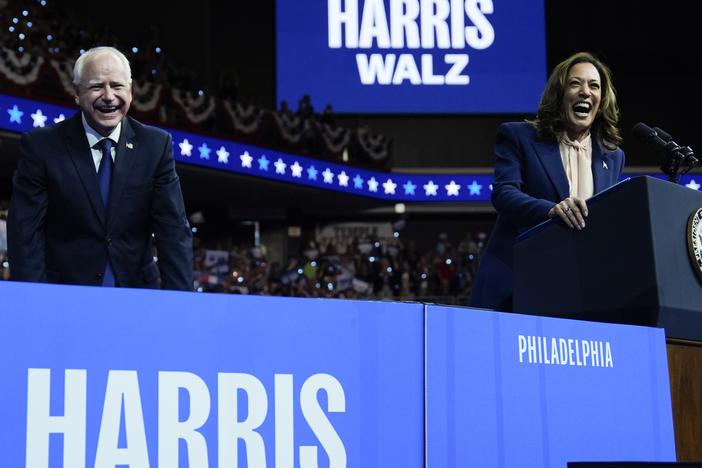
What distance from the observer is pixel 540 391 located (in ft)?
5.21

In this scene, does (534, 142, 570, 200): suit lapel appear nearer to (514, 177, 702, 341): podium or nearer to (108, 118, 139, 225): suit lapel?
(514, 177, 702, 341): podium

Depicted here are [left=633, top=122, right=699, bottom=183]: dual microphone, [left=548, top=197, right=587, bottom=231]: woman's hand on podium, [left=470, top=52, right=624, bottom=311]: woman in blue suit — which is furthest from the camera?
[left=470, top=52, right=624, bottom=311]: woman in blue suit

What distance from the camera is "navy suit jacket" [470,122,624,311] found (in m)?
2.48

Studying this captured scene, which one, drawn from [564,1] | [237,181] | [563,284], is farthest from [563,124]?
[564,1]

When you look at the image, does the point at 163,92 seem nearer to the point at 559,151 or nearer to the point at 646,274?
the point at 559,151

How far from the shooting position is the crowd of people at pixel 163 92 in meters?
9.45

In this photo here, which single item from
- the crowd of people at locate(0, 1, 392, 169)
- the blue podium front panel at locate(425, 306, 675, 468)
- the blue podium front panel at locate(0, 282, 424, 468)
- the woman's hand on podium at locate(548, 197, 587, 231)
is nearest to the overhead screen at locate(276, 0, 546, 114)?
the crowd of people at locate(0, 1, 392, 169)

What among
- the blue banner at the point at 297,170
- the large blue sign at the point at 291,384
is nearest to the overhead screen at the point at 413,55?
the blue banner at the point at 297,170

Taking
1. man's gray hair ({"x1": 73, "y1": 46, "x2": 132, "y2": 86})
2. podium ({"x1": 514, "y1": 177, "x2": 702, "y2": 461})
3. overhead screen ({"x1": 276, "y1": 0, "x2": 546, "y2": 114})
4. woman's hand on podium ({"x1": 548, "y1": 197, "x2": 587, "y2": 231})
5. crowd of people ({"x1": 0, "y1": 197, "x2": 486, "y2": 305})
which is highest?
overhead screen ({"x1": 276, "y1": 0, "x2": 546, "y2": 114})

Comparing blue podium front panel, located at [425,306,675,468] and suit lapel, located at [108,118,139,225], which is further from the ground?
suit lapel, located at [108,118,139,225]

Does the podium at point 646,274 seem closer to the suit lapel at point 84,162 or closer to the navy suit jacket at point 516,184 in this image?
the navy suit jacket at point 516,184

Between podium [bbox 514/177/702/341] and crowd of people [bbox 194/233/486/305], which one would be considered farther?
crowd of people [bbox 194/233/486/305]

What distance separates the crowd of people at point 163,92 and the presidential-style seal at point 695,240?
8.14 m

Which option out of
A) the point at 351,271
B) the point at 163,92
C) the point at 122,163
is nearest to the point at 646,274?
the point at 122,163
